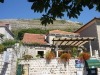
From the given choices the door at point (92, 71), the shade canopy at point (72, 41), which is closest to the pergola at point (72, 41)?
the shade canopy at point (72, 41)

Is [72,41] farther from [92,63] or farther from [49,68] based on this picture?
[49,68]

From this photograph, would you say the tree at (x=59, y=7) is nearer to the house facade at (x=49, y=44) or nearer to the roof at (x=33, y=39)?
the house facade at (x=49, y=44)

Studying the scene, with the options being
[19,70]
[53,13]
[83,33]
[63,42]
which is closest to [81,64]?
[63,42]

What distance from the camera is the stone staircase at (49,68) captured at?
2403cm

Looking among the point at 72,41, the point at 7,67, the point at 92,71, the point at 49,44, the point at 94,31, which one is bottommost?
the point at 92,71

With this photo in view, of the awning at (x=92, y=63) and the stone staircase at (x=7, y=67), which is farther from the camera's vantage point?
the awning at (x=92, y=63)

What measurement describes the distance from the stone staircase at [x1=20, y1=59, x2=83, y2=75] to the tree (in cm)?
1985

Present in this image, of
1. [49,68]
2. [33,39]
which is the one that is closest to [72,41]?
[49,68]

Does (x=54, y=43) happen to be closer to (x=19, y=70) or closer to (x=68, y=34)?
(x=68, y=34)

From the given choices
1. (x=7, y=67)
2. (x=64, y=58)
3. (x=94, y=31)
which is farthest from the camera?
(x=94, y=31)

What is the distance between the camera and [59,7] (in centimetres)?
414

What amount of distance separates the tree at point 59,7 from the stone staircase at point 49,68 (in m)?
19.9

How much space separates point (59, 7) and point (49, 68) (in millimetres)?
20467

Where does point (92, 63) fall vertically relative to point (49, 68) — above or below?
above
